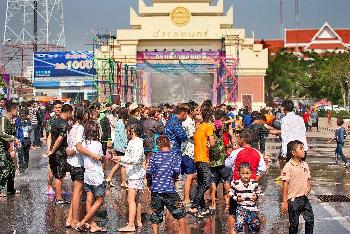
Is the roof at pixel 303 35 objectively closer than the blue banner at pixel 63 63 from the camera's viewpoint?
No

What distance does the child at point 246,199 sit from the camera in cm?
793

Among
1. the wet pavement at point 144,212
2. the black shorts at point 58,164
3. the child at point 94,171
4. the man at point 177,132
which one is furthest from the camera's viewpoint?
the black shorts at point 58,164

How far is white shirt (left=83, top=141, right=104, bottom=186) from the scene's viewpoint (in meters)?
10.1

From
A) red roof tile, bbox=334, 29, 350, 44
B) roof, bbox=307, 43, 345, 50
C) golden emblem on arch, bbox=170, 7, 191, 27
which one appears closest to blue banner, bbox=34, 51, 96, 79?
golden emblem on arch, bbox=170, 7, 191, 27

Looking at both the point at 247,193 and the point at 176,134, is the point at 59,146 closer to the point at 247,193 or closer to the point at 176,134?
the point at 176,134

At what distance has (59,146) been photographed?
1206cm

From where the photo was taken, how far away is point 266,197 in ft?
44.8

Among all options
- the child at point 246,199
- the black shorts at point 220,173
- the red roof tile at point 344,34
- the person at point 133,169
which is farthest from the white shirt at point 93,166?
the red roof tile at point 344,34

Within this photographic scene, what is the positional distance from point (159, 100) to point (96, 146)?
161ft

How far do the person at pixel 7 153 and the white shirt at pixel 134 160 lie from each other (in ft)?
10.2

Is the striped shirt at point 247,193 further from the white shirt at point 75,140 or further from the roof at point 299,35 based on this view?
the roof at point 299,35

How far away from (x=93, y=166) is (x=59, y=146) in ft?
6.89

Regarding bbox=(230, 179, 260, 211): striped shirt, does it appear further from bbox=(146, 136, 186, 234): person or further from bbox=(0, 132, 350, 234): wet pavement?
bbox=(0, 132, 350, 234): wet pavement

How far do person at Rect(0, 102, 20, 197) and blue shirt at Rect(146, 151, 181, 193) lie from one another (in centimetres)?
389
